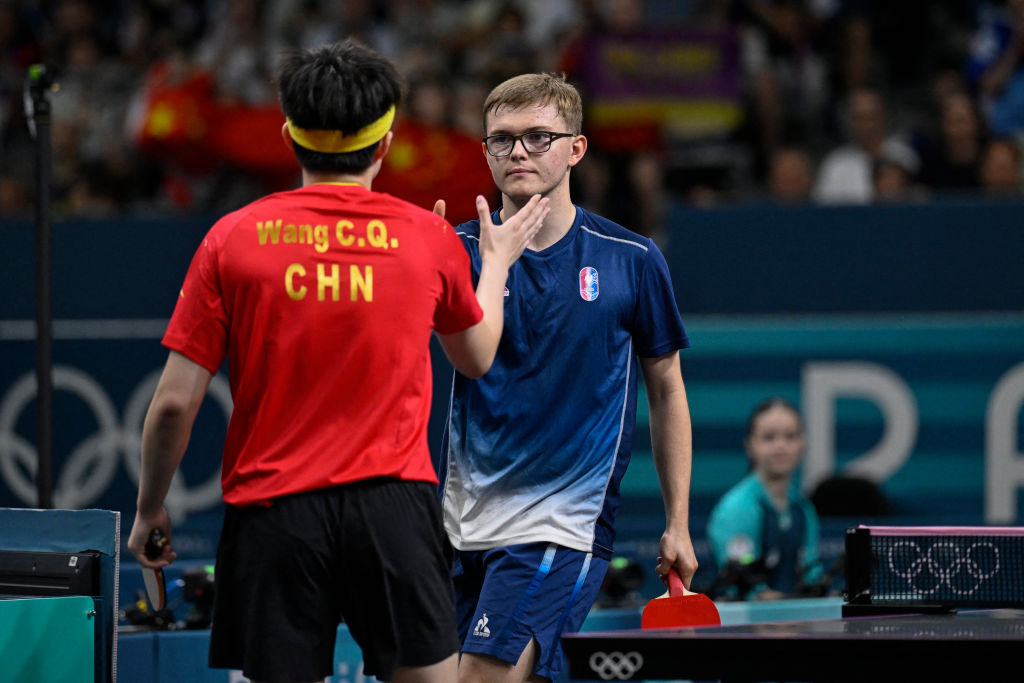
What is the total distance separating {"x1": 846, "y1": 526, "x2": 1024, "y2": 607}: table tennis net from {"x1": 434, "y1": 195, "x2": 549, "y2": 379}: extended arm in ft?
4.28

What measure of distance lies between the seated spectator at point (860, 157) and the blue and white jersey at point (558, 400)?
17.5ft

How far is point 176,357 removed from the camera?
306cm

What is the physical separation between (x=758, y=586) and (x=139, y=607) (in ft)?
8.01

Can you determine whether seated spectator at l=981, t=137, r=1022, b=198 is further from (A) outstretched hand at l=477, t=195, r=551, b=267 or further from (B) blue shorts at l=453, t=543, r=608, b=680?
(A) outstretched hand at l=477, t=195, r=551, b=267

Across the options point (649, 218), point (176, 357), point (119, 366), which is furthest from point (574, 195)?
point (176, 357)

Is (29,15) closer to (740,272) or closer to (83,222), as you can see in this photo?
(83,222)

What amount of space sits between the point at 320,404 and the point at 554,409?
1139 millimetres

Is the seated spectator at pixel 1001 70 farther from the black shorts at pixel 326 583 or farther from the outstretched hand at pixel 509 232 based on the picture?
the black shorts at pixel 326 583

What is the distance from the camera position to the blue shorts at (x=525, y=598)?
3.89 m

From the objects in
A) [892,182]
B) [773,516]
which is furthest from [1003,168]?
[773,516]

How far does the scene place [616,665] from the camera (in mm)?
3049

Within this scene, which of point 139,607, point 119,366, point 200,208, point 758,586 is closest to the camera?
point 139,607

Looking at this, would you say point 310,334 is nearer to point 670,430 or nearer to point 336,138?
point 336,138

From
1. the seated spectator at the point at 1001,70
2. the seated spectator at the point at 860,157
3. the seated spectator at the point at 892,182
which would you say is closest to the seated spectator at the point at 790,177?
the seated spectator at the point at 860,157
